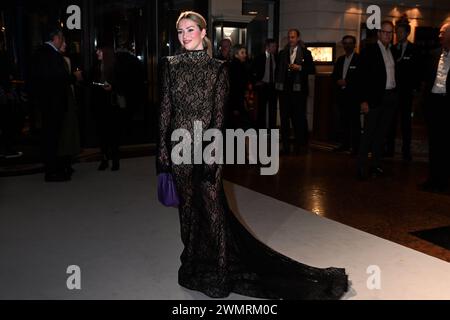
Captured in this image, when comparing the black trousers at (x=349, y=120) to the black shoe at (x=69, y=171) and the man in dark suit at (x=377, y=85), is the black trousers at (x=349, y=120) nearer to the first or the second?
the man in dark suit at (x=377, y=85)

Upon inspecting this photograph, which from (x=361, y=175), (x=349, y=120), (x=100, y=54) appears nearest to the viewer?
(x=361, y=175)

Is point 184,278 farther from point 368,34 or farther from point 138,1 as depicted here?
point 368,34

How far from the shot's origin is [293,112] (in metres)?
7.54

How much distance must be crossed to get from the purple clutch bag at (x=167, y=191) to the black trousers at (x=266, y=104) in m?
5.56

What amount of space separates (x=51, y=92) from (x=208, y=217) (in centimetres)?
350

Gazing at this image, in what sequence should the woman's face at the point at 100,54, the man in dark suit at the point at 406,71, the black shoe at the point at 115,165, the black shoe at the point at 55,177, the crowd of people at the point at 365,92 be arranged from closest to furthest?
the crowd of people at the point at 365,92 → the black shoe at the point at 55,177 → the woman's face at the point at 100,54 → the black shoe at the point at 115,165 → the man in dark suit at the point at 406,71

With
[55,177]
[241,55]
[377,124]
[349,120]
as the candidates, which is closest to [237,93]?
[241,55]

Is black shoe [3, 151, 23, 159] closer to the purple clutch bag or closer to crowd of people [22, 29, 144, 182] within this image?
crowd of people [22, 29, 144, 182]

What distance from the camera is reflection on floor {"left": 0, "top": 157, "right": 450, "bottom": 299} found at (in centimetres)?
311

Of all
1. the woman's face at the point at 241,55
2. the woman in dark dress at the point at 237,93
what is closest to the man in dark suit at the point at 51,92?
the woman in dark dress at the point at 237,93

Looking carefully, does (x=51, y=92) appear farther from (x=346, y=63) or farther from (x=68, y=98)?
(x=346, y=63)

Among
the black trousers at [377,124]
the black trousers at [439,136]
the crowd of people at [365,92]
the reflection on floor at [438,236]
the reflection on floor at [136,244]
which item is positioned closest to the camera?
the reflection on floor at [136,244]

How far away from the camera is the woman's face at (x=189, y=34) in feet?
9.22
